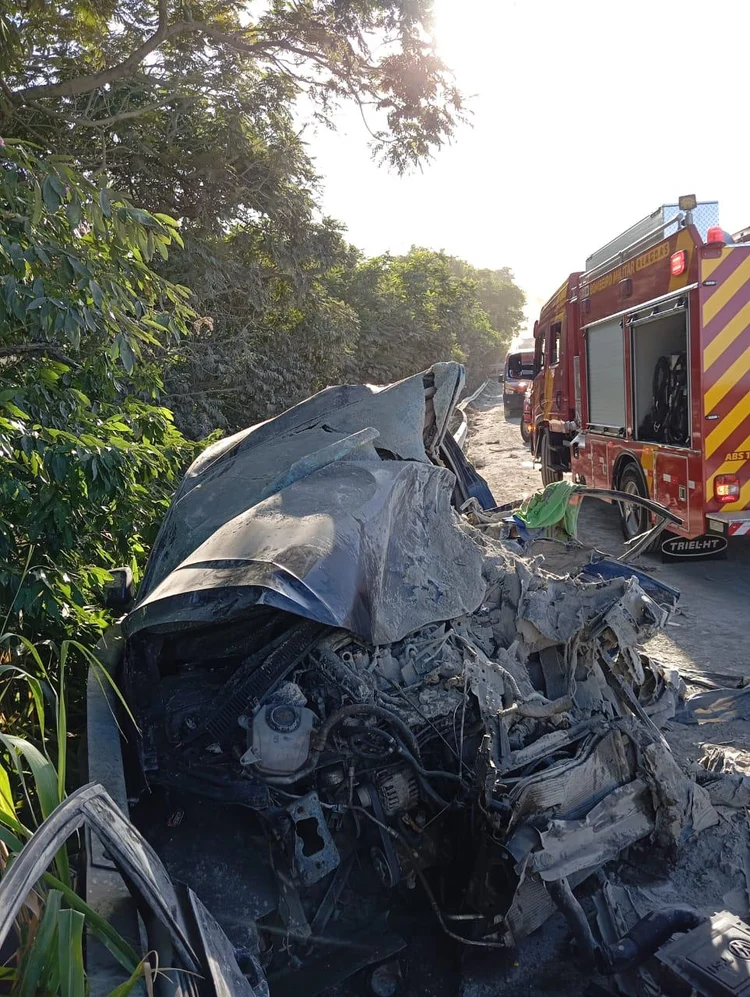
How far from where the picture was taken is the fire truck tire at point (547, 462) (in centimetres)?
1130

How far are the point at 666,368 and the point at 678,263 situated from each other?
1.33 m

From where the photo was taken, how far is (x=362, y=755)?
2.57 m

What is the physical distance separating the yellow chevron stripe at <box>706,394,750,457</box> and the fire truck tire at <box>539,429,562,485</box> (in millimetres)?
4977

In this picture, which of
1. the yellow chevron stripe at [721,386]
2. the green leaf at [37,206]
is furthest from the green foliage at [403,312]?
the green leaf at [37,206]

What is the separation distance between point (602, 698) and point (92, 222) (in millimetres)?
3314

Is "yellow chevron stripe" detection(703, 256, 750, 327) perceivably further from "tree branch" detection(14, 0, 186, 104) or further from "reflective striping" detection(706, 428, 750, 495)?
"tree branch" detection(14, 0, 186, 104)

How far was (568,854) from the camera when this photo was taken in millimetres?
2398

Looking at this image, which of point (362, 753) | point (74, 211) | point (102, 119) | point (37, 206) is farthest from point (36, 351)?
point (102, 119)

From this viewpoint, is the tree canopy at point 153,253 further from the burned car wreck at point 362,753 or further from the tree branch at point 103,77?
the burned car wreck at point 362,753

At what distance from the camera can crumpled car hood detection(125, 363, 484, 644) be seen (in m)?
2.49

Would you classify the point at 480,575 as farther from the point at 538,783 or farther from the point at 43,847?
the point at 43,847

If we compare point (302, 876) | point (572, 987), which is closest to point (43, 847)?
point (302, 876)

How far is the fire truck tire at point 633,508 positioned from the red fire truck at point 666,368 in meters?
0.02

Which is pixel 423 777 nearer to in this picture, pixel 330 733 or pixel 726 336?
pixel 330 733
